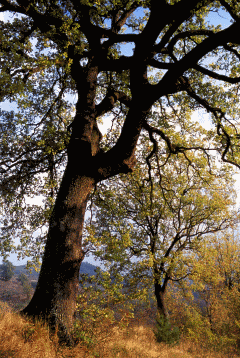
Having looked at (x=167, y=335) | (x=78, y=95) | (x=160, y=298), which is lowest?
(x=167, y=335)

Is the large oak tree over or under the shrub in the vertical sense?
over

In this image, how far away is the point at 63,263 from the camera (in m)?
4.02

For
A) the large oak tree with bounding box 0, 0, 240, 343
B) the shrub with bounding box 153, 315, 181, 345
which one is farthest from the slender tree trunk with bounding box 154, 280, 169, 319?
the large oak tree with bounding box 0, 0, 240, 343

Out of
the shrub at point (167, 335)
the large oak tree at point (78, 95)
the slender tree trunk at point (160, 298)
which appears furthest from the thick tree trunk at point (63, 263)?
the slender tree trunk at point (160, 298)

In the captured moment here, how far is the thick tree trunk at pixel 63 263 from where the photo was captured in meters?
3.71

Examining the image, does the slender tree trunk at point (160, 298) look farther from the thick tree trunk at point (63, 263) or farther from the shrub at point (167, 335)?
the thick tree trunk at point (63, 263)

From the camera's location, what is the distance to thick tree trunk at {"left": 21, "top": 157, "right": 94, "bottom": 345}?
146 inches

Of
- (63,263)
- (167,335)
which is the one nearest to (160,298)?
(167,335)

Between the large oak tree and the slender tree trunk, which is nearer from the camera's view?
the large oak tree

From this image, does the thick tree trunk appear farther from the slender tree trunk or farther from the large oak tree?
the slender tree trunk

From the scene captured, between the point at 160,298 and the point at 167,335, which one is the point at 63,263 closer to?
the point at 167,335

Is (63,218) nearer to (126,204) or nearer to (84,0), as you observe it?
(84,0)

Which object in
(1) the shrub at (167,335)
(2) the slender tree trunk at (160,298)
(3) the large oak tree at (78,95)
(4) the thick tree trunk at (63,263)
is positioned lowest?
(1) the shrub at (167,335)

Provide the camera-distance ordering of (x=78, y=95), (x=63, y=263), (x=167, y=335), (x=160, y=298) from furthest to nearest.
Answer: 1. (x=160, y=298)
2. (x=167, y=335)
3. (x=78, y=95)
4. (x=63, y=263)
